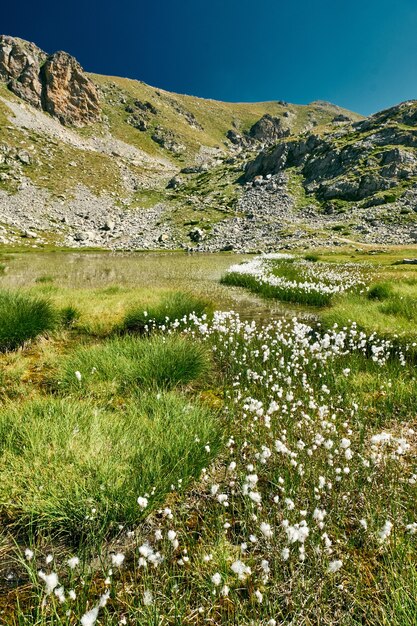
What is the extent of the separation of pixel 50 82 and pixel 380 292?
22471 centimetres

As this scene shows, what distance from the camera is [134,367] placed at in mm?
6867

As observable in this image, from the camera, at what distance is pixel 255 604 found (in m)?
2.72

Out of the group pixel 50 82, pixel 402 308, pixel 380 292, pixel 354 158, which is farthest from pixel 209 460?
pixel 50 82

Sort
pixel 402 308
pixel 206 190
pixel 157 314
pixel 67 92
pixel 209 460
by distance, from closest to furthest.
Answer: pixel 209 460 → pixel 157 314 → pixel 402 308 → pixel 206 190 → pixel 67 92

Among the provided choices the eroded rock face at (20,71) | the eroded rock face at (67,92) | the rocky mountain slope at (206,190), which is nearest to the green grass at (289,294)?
the rocky mountain slope at (206,190)

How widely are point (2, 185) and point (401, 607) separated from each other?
130m

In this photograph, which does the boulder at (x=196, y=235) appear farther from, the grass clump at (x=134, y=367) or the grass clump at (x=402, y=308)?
the grass clump at (x=134, y=367)

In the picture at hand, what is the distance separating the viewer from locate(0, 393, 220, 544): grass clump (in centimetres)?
329

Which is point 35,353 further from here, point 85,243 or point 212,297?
point 85,243

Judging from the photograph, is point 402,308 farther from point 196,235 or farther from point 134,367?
point 196,235

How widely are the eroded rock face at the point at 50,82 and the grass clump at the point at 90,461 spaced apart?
214 m

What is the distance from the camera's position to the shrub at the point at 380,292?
15180 mm

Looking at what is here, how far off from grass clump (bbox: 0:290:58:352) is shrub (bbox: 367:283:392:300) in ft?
44.6

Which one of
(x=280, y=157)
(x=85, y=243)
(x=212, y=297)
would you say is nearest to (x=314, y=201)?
(x=280, y=157)
